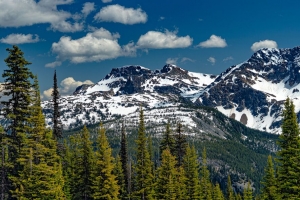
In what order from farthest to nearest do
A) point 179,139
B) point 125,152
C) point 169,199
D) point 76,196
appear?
point 125,152 < point 179,139 < point 76,196 < point 169,199

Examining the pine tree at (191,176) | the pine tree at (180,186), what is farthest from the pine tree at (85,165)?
the pine tree at (191,176)

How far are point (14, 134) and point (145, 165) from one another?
2836 cm

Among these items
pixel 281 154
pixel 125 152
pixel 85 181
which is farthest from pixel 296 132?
pixel 125 152

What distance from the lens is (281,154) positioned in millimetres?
43438

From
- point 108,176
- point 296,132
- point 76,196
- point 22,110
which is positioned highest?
point 22,110

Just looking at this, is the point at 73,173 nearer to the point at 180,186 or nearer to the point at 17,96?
the point at 180,186

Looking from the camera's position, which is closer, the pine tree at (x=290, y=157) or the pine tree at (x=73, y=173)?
the pine tree at (x=290, y=157)

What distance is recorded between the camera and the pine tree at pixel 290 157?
4203 cm

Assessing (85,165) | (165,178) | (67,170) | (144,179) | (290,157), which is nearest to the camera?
(290,157)

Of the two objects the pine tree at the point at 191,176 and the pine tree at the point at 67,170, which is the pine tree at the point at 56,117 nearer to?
the pine tree at the point at 67,170

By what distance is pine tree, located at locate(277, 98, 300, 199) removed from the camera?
42031 mm

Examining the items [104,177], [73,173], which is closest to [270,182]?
[104,177]

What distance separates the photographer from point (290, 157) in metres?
42.6

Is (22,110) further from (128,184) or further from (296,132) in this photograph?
(128,184)
